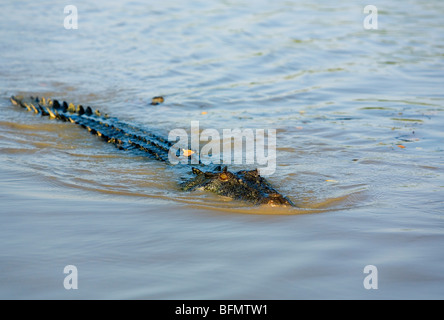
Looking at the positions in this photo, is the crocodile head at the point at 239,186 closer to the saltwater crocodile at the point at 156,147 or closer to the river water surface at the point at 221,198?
the saltwater crocodile at the point at 156,147

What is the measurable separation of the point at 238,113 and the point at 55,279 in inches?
197

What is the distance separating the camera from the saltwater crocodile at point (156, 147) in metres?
4.77

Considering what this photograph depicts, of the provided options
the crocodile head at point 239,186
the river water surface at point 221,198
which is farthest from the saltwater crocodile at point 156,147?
the river water surface at point 221,198

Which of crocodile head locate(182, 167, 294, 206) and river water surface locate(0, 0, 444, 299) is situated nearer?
river water surface locate(0, 0, 444, 299)

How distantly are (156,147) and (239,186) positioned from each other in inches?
67.8

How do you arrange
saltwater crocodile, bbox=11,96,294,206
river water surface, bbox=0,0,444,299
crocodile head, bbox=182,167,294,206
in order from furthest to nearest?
1. saltwater crocodile, bbox=11,96,294,206
2. crocodile head, bbox=182,167,294,206
3. river water surface, bbox=0,0,444,299

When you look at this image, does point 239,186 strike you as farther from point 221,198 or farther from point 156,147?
point 156,147

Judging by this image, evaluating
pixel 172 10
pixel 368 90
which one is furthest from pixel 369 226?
pixel 172 10

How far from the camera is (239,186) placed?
4867 mm

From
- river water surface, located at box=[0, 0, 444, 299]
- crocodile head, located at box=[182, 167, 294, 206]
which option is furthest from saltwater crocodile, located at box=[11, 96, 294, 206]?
river water surface, located at box=[0, 0, 444, 299]

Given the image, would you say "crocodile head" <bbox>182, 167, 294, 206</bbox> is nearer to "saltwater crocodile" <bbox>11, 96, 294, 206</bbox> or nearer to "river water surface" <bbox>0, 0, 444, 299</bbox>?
"saltwater crocodile" <bbox>11, 96, 294, 206</bbox>

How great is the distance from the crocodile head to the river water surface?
10cm

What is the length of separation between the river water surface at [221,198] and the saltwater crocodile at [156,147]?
0.12 metres

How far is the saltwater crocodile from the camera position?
4.77 metres
